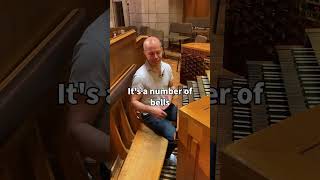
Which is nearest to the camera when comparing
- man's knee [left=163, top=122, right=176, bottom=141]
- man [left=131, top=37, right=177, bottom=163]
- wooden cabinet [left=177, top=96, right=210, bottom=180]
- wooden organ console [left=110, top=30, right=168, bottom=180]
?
wooden cabinet [left=177, top=96, right=210, bottom=180]

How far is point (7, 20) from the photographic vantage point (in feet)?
2.61

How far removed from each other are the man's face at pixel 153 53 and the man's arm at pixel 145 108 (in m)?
0.17

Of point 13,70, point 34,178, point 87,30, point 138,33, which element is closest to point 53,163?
point 34,178

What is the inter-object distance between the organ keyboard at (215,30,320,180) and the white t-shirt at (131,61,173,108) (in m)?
0.45

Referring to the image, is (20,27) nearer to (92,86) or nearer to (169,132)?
(92,86)

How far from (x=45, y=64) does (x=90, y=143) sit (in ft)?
1.10

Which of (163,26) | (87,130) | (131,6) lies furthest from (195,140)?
(131,6)

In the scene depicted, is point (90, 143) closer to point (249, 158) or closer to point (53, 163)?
point (53, 163)

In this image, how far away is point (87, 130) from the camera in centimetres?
101

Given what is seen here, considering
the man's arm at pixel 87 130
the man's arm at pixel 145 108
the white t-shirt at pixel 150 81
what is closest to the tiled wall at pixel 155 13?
the white t-shirt at pixel 150 81

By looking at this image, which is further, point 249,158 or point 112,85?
point 112,85

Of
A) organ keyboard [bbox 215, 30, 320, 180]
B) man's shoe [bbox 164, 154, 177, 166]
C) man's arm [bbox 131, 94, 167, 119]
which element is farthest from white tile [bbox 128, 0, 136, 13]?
man's shoe [bbox 164, 154, 177, 166]

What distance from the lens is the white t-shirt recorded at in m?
1.32

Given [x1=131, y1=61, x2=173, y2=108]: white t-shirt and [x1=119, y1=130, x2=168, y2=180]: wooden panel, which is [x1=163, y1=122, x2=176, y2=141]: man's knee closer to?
[x1=119, y1=130, x2=168, y2=180]: wooden panel
